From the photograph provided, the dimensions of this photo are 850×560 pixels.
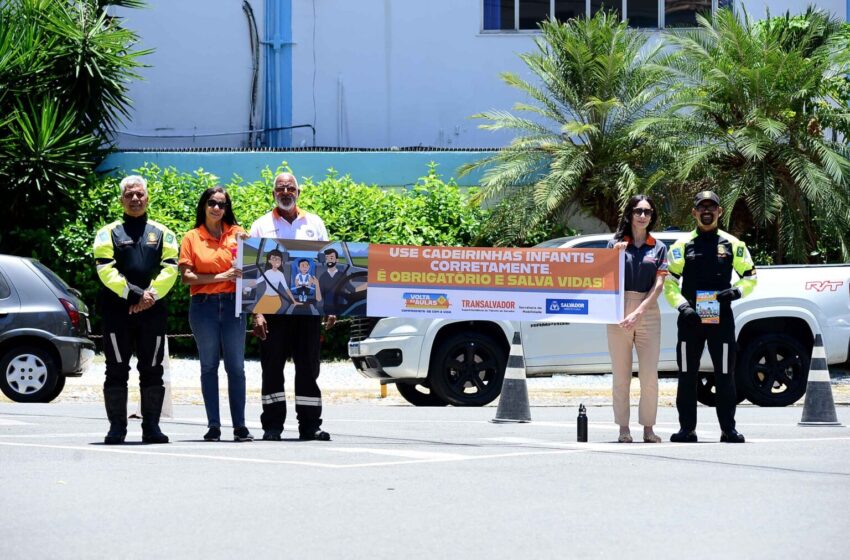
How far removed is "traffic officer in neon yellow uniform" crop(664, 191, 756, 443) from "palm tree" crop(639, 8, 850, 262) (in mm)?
8480

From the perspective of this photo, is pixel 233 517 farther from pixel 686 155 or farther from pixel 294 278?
pixel 686 155

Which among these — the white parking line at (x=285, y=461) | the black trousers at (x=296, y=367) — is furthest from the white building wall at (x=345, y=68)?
the white parking line at (x=285, y=461)

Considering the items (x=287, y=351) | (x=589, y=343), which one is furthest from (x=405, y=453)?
(x=589, y=343)

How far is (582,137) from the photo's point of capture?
2125 cm

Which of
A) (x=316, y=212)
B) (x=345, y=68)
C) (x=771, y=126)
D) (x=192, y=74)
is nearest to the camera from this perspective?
(x=771, y=126)

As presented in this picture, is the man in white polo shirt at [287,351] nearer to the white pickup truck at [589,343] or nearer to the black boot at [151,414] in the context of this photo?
the black boot at [151,414]

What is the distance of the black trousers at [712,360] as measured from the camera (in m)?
11.0

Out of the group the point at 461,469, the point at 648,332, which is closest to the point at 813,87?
the point at 648,332

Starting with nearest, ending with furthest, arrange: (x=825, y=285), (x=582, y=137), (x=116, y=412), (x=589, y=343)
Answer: (x=116, y=412) → (x=589, y=343) → (x=825, y=285) → (x=582, y=137)

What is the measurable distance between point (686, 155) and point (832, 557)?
13819 mm

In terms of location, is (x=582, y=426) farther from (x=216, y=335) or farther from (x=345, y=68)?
(x=345, y=68)

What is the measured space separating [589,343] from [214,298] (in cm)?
545

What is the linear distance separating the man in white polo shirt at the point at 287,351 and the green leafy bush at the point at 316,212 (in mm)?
9024

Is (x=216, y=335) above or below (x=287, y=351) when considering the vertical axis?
above
